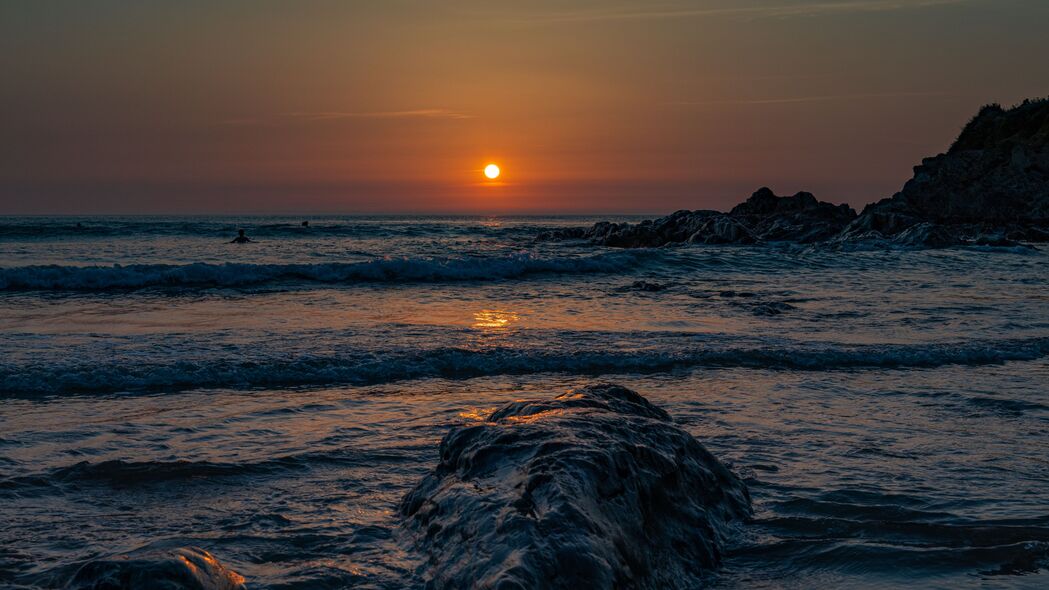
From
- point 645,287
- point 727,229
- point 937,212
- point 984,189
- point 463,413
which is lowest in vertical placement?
point 463,413

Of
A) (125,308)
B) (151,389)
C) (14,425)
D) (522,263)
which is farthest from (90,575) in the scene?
(522,263)

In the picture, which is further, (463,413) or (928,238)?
(928,238)

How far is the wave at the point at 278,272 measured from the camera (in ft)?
52.2

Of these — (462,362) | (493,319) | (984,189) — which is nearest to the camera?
(462,362)

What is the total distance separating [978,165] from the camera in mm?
38938

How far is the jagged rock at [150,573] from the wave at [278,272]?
14.3 m

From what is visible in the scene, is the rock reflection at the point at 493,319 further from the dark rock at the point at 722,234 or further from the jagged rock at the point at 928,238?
the jagged rock at the point at 928,238

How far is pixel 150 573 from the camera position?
8.78 feet

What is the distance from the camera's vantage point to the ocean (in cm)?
354

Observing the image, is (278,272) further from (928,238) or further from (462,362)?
(928,238)

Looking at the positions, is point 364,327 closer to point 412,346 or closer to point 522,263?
point 412,346

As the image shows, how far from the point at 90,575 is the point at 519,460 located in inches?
64.3

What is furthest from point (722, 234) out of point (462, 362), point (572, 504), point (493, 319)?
point (572, 504)

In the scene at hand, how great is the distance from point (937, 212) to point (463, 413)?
3962cm
